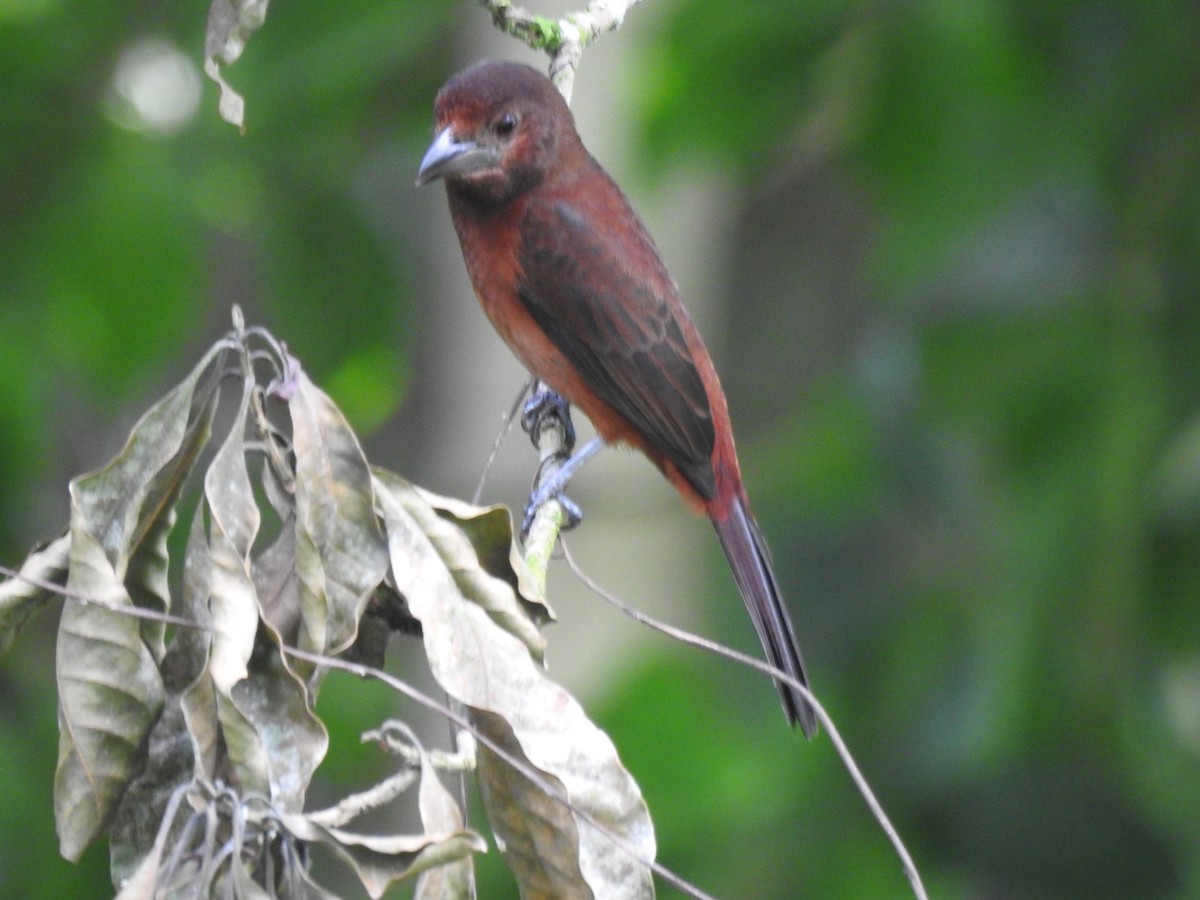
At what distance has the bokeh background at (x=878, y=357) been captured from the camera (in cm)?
486

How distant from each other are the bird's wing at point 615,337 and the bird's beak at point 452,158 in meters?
0.22

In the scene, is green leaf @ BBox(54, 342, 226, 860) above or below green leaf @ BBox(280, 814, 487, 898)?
above

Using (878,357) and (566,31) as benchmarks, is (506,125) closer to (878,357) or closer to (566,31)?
(566,31)

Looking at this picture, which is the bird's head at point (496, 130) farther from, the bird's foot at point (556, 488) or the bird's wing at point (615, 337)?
the bird's foot at point (556, 488)

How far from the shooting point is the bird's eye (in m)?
A: 4.19

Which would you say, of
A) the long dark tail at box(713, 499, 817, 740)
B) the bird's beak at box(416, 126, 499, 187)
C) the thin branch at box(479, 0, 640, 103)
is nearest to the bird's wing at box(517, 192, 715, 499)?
the long dark tail at box(713, 499, 817, 740)

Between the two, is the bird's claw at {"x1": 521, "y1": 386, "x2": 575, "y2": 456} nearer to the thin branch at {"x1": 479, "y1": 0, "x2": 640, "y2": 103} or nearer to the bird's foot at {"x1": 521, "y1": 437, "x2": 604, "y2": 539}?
the bird's foot at {"x1": 521, "y1": 437, "x2": 604, "y2": 539}

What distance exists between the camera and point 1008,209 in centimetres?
522

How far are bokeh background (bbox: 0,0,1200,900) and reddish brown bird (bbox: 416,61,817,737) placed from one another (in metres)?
0.67

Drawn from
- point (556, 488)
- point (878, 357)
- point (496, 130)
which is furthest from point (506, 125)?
point (878, 357)

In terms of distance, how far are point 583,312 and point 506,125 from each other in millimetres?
516

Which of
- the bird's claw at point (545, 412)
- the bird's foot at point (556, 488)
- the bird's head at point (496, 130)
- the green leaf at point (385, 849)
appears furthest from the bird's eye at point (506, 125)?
the green leaf at point (385, 849)

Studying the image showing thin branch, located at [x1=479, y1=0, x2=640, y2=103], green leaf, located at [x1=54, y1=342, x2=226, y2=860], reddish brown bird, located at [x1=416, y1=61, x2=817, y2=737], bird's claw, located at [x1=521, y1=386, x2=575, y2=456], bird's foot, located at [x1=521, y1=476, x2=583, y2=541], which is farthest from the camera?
bird's claw, located at [x1=521, y1=386, x2=575, y2=456]

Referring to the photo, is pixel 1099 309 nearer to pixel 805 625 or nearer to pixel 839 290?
pixel 805 625
